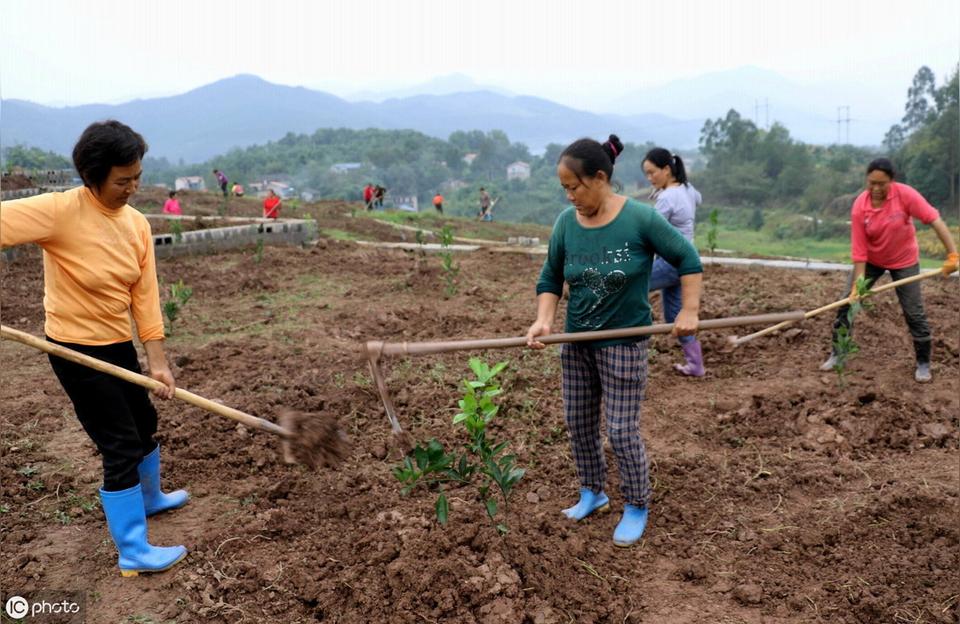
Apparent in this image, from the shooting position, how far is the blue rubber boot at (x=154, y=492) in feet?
11.0

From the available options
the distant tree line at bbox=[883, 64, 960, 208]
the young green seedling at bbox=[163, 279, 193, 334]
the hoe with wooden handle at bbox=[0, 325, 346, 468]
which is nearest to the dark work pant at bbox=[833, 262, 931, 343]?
the hoe with wooden handle at bbox=[0, 325, 346, 468]

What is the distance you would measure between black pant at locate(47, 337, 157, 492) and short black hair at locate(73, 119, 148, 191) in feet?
2.20

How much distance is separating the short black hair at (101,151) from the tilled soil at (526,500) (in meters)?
1.46

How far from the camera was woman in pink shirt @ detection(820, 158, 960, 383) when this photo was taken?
4.85 meters

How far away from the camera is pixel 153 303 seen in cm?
306

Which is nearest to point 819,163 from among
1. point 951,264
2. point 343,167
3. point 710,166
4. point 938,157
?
point 710,166

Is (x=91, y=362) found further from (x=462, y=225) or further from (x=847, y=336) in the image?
(x=462, y=225)

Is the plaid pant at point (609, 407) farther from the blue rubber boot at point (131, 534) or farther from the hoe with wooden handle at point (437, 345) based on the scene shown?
→ the blue rubber boot at point (131, 534)

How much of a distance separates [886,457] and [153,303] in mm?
3883

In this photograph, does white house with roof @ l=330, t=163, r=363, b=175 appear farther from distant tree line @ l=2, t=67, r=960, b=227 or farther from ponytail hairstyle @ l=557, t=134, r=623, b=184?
ponytail hairstyle @ l=557, t=134, r=623, b=184

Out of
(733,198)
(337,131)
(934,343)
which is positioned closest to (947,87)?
(733,198)

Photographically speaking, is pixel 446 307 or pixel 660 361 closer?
pixel 660 361

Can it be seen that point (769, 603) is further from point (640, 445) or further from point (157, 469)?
point (157, 469)

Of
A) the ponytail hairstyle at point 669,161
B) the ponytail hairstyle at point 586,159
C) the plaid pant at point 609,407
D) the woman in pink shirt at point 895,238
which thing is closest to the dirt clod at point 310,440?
the plaid pant at point 609,407
